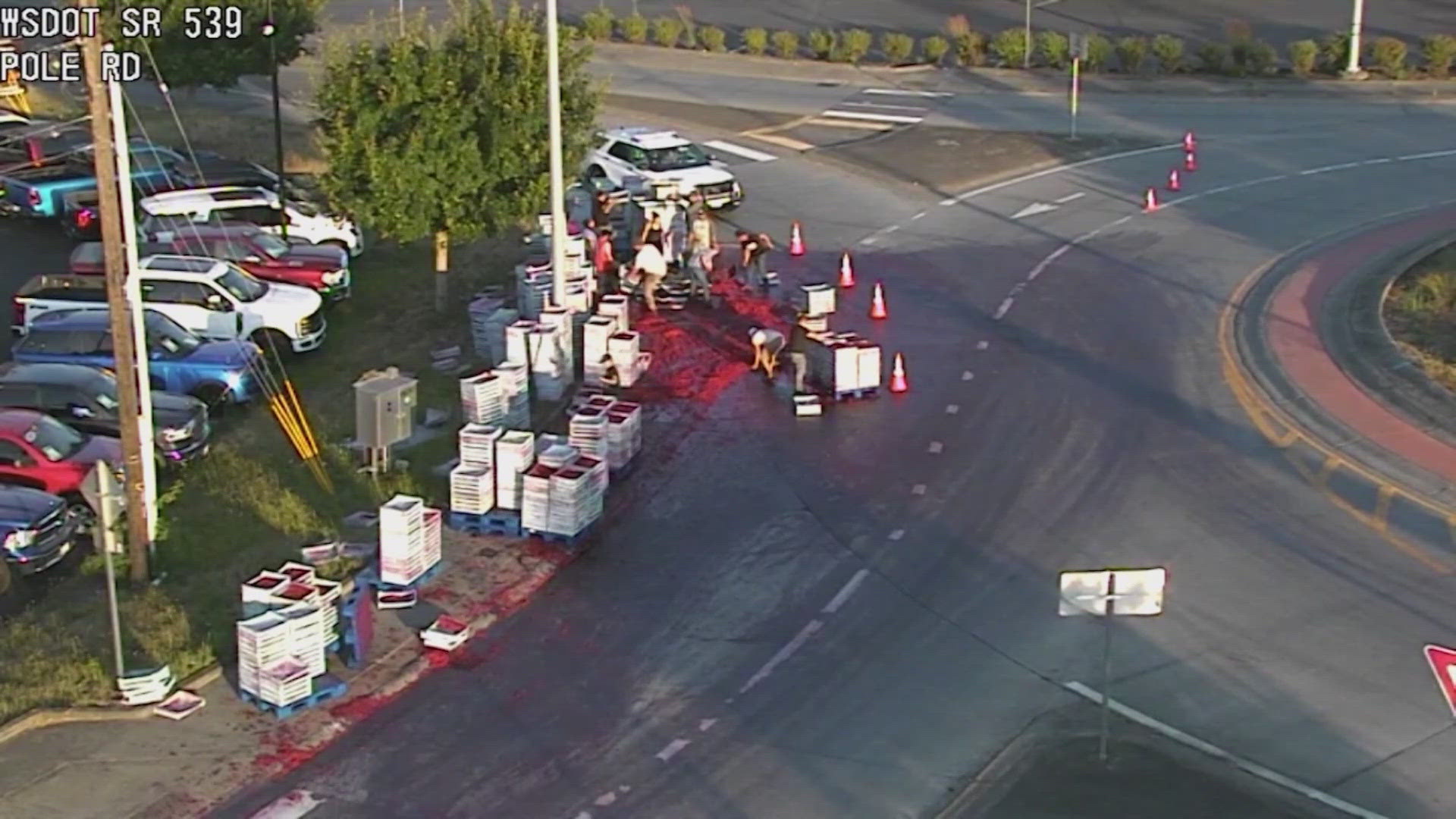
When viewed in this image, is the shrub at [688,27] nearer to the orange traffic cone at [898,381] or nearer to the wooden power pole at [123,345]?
the orange traffic cone at [898,381]

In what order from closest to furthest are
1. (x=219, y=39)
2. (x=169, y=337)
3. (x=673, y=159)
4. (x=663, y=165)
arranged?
(x=169, y=337) → (x=663, y=165) → (x=673, y=159) → (x=219, y=39)

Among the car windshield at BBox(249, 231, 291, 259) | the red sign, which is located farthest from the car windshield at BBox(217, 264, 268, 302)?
the red sign

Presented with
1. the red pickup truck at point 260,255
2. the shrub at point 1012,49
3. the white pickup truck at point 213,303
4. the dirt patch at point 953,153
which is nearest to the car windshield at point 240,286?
the white pickup truck at point 213,303

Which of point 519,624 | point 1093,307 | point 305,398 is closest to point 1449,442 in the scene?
point 1093,307

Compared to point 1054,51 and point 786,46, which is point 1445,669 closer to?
point 1054,51

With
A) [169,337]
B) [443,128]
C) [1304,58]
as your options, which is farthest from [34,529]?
[1304,58]

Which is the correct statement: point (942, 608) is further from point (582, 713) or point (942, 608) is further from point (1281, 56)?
point (1281, 56)
